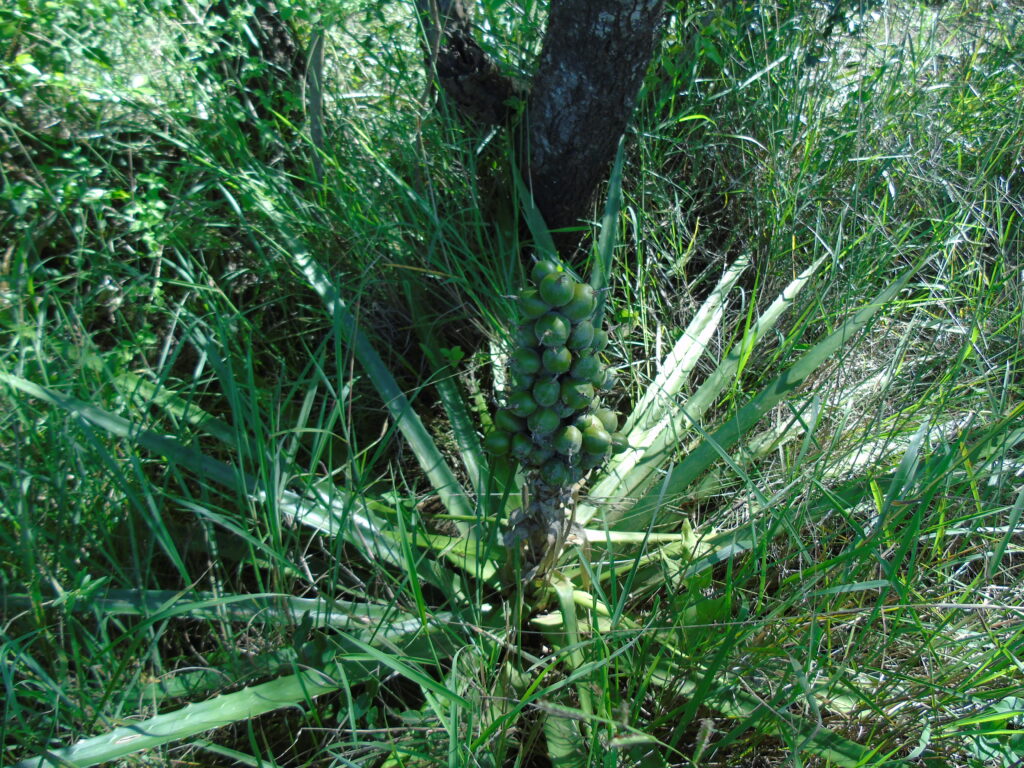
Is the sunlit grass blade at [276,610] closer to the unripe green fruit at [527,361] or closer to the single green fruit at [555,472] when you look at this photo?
the single green fruit at [555,472]

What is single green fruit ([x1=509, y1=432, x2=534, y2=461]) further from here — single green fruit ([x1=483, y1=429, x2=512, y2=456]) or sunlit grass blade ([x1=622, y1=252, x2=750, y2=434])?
sunlit grass blade ([x1=622, y1=252, x2=750, y2=434])

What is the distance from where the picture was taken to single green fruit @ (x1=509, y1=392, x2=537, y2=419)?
1.26 metres

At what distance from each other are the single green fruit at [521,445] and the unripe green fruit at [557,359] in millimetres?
164

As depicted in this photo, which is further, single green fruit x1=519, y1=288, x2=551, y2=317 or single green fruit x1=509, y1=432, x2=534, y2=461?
single green fruit x1=509, y1=432, x2=534, y2=461

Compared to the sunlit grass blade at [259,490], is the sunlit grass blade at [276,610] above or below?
below

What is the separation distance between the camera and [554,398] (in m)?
1.24

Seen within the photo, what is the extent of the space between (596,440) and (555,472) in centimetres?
10

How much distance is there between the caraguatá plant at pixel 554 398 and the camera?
1181 millimetres

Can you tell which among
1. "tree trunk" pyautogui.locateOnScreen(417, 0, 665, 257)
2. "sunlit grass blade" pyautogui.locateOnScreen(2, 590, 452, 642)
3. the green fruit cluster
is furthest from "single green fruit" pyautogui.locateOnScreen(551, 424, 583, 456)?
"tree trunk" pyautogui.locateOnScreen(417, 0, 665, 257)

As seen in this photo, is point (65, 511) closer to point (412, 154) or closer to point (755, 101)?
point (412, 154)

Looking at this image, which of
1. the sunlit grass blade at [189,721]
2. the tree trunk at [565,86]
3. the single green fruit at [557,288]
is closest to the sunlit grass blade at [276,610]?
the sunlit grass blade at [189,721]

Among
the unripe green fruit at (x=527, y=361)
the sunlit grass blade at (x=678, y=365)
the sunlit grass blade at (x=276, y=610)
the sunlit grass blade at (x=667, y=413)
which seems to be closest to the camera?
the unripe green fruit at (x=527, y=361)

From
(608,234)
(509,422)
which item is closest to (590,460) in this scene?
(509,422)

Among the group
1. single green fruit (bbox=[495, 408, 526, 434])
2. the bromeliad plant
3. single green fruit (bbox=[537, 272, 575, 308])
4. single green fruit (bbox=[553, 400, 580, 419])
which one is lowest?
the bromeliad plant
